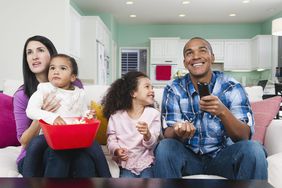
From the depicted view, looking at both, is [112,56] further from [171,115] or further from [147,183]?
[147,183]

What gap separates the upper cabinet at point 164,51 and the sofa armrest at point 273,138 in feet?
21.1

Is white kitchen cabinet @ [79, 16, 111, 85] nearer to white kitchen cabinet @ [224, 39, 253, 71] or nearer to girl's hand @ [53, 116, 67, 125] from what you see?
white kitchen cabinet @ [224, 39, 253, 71]

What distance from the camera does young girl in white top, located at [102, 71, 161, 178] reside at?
1.75 meters

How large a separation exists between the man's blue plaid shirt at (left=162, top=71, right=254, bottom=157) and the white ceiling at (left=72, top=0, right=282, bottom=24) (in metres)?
4.98

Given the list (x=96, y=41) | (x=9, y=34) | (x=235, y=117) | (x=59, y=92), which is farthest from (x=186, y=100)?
(x=96, y=41)

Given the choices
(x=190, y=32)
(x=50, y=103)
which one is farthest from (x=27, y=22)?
(x=190, y=32)

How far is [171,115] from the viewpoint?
178 centimetres

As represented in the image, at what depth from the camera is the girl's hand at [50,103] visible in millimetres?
1648

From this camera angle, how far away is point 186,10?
7223 millimetres

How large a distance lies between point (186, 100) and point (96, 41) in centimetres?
469

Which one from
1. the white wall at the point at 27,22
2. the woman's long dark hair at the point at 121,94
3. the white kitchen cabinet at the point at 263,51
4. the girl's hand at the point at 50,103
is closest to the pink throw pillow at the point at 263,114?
the woman's long dark hair at the point at 121,94

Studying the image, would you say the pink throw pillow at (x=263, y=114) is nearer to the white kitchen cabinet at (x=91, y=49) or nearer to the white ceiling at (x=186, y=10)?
the white kitchen cabinet at (x=91, y=49)

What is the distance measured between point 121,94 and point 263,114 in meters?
0.87

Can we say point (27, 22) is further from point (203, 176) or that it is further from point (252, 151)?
point (252, 151)
